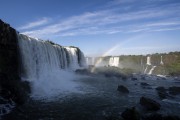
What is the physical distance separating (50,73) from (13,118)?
25.4 m

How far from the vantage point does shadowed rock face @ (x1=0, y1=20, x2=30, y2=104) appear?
2348 cm

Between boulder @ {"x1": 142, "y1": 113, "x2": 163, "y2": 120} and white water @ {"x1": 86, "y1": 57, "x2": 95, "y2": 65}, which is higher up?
white water @ {"x1": 86, "y1": 57, "x2": 95, "y2": 65}

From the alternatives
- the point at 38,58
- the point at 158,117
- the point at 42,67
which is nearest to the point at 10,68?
the point at 38,58

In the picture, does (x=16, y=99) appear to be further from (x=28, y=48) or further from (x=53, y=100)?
(x=28, y=48)

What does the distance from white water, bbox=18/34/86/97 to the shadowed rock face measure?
1.78 metres

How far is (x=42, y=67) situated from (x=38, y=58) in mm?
2132

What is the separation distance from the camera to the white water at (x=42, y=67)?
3201cm

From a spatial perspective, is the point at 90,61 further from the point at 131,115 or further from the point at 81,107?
the point at 131,115

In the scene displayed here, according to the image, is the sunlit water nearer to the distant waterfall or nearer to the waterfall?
the distant waterfall

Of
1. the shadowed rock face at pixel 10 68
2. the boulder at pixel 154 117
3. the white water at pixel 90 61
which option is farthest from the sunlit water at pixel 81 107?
the white water at pixel 90 61

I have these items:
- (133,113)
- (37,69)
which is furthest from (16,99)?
(37,69)

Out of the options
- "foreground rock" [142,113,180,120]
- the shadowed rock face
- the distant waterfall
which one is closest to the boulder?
"foreground rock" [142,113,180,120]

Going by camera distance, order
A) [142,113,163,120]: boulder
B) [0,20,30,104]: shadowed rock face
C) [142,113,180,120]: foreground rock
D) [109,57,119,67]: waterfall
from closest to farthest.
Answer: [142,113,180,120]: foreground rock, [142,113,163,120]: boulder, [0,20,30,104]: shadowed rock face, [109,57,119,67]: waterfall

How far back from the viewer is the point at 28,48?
35.1 metres
